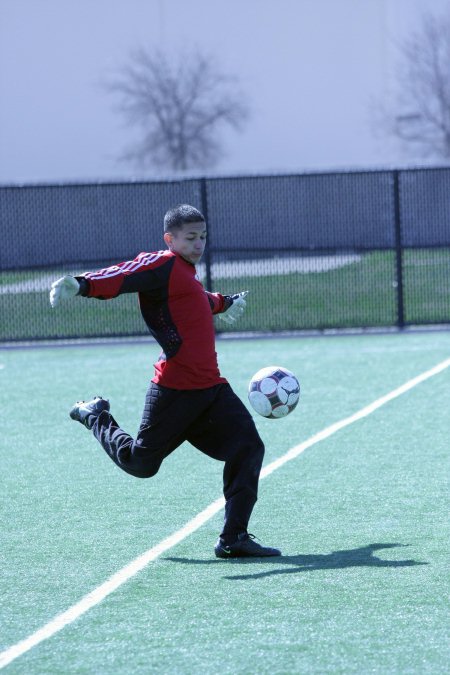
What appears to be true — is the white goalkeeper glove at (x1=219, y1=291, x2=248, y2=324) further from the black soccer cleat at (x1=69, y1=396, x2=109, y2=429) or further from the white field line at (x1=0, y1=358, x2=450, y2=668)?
the white field line at (x1=0, y1=358, x2=450, y2=668)

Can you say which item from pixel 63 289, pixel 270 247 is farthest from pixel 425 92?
pixel 63 289

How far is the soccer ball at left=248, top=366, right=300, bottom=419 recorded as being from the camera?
757cm

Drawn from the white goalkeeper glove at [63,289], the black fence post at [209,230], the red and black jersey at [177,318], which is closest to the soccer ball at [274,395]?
the red and black jersey at [177,318]

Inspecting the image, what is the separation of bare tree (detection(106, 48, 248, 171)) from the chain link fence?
848 inches

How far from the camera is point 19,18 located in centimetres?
4450

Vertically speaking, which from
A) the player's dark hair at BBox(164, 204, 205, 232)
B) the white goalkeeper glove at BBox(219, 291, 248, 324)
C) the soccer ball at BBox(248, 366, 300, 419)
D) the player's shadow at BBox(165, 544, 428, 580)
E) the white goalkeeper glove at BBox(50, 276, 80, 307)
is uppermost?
the player's dark hair at BBox(164, 204, 205, 232)

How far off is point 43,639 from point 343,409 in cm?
656

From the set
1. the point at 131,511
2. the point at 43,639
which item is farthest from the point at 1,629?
the point at 131,511

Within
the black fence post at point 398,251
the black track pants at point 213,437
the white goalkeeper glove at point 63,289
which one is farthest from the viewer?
the black fence post at point 398,251

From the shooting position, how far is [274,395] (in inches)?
298

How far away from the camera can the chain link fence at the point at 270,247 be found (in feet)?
62.4

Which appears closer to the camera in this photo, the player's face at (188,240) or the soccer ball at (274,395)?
the player's face at (188,240)

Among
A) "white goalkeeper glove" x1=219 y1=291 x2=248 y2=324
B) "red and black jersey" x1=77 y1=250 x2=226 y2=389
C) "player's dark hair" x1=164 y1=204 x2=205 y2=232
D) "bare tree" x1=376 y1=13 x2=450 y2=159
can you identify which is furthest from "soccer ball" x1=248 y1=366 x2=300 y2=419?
"bare tree" x1=376 y1=13 x2=450 y2=159

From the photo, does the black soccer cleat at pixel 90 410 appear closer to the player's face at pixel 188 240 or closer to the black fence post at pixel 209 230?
the player's face at pixel 188 240
